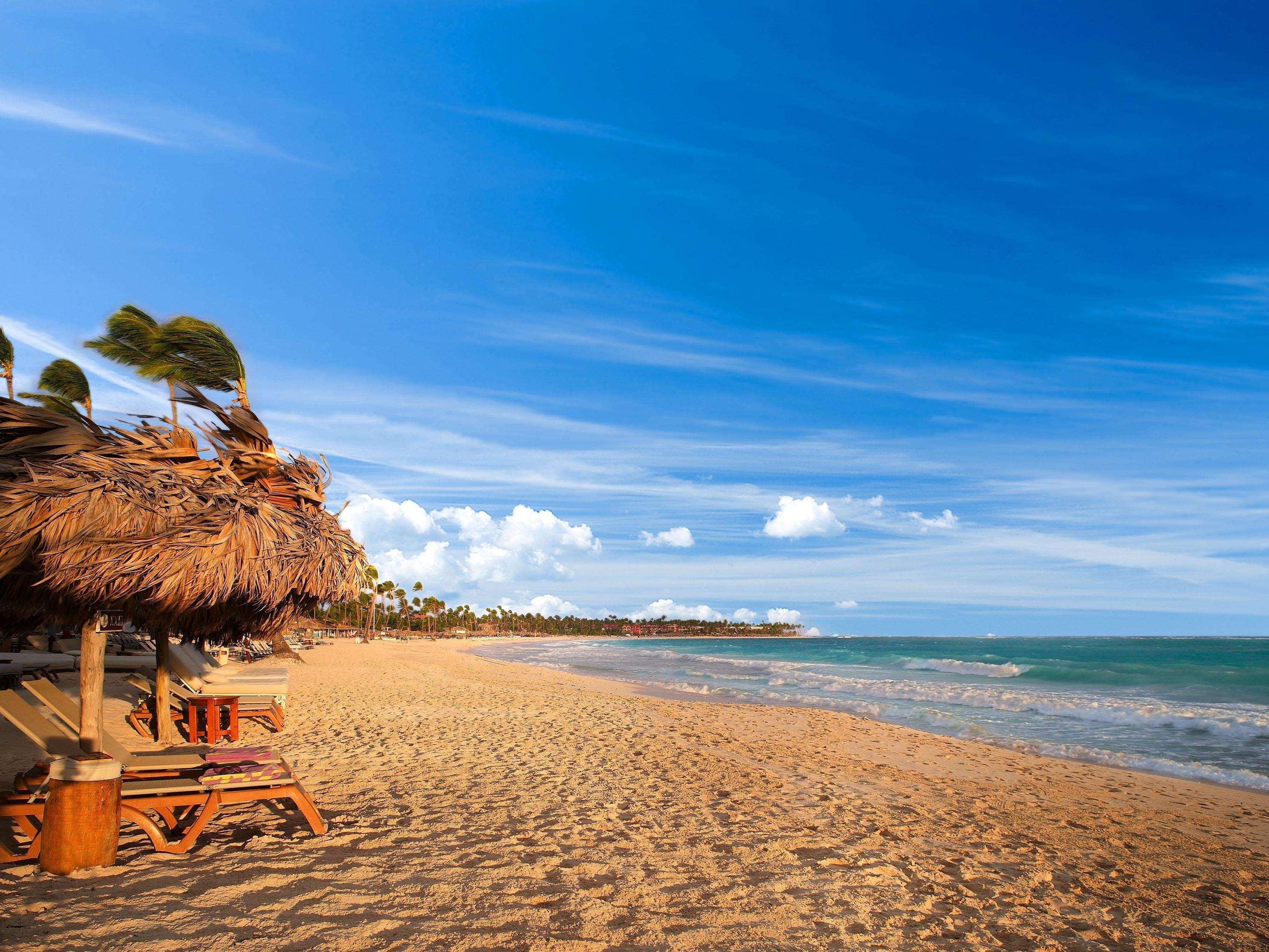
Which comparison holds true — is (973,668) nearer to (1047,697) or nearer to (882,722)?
(1047,697)

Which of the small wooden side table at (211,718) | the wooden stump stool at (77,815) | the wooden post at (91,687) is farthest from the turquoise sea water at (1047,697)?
the wooden post at (91,687)

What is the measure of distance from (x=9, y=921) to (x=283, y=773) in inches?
64.7

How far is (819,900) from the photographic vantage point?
4.55 m

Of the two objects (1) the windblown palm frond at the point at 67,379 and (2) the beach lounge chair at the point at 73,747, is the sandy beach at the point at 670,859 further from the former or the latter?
(1) the windblown palm frond at the point at 67,379

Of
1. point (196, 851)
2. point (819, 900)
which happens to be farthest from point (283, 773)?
point (819, 900)

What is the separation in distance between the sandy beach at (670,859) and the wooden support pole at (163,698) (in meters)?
0.64

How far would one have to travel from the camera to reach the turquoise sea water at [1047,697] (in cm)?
1266

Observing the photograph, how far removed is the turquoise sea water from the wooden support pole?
1230 cm

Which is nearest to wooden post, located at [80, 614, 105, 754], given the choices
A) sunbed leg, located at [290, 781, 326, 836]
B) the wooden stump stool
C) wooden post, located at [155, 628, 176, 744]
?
the wooden stump stool

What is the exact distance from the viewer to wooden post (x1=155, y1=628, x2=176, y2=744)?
27.7 feet

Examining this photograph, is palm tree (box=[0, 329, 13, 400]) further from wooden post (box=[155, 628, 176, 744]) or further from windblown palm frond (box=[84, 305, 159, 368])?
wooden post (box=[155, 628, 176, 744])

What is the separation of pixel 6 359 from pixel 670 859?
18548 mm

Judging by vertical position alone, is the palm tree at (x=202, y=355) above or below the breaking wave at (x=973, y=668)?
above

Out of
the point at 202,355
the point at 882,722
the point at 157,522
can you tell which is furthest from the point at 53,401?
the point at 882,722
